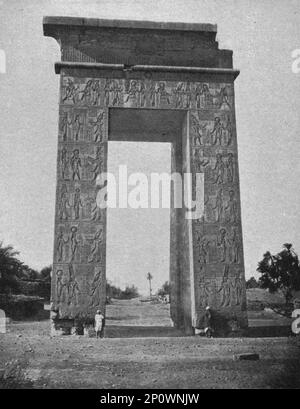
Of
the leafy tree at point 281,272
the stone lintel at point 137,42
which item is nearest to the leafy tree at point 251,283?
the leafy tree at point 281,272

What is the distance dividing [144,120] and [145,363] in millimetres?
7541

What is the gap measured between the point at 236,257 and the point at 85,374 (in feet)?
19.2

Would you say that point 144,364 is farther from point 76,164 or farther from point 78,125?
point 78,125

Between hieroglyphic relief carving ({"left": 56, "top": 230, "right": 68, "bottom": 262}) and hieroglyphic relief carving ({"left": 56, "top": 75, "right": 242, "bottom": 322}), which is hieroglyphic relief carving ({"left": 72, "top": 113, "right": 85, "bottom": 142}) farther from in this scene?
hieroglyphic relief carving ({"left": 56, "top": 230, "right": 68, "bottom": 262})

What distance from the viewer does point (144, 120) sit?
13.0 metres

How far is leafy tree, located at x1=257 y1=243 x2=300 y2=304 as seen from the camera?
1880 centimetres

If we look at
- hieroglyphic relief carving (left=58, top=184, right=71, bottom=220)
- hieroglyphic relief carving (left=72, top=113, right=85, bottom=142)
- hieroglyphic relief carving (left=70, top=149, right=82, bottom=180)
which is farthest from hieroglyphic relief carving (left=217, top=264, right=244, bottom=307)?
hieroglyphic relief carving (left=72, top=113, right=85, bottom=142)

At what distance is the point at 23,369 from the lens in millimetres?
7055

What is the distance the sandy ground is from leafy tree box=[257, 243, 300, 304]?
9429 millimetres

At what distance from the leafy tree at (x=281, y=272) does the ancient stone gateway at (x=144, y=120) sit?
7.55 meters

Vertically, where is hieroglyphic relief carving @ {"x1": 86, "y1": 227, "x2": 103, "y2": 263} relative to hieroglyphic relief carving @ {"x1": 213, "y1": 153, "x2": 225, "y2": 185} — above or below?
below

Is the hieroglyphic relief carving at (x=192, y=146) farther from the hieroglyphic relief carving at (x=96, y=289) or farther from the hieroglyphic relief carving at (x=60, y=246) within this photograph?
the hieroglyphic relief carving at (x=96, y=289)

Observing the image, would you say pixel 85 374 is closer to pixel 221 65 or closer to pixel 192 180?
pixel 192 180

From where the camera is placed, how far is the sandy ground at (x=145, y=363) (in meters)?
6.37
